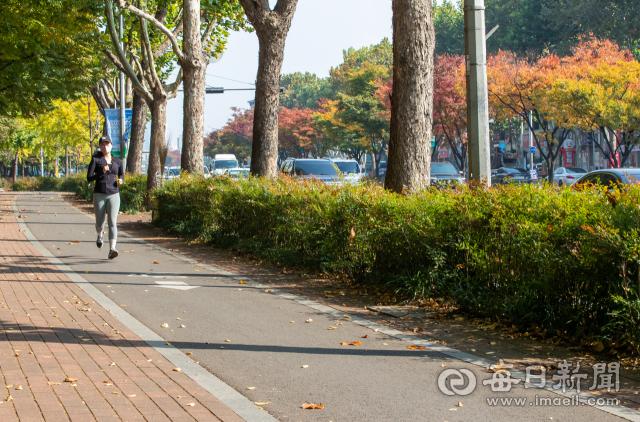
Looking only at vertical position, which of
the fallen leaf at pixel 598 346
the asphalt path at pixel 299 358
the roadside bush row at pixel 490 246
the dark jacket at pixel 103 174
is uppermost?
the dark jacket at pixel 103 174

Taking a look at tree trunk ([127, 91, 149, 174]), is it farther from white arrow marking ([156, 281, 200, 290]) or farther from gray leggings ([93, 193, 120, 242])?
white arrow marking ([156, 281, 200, 290])

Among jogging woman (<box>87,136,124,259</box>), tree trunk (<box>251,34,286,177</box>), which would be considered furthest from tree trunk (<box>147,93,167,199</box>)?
jogging woman (<box>87,136,124,259</box>)

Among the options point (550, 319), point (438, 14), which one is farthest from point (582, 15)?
point (550, 319)

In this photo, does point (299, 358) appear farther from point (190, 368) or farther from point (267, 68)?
point (267, 68)

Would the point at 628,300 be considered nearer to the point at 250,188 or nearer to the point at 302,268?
the point at 302,268

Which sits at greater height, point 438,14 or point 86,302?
point 438,14

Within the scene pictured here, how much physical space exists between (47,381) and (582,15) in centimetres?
4465

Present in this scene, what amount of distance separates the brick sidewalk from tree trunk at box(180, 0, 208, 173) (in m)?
11.0

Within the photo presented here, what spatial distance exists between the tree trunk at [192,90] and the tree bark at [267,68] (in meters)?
3.93

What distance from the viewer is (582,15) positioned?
4275cm

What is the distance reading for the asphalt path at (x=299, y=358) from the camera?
168 inches

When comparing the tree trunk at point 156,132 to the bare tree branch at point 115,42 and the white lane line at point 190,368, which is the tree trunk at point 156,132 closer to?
the bare tree branch at point 115,42

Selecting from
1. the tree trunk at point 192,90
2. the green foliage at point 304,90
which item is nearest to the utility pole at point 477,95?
the tree trunk at point 192,90

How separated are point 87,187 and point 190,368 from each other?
30126 mm
